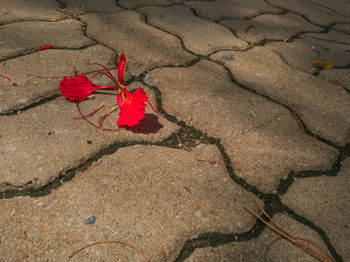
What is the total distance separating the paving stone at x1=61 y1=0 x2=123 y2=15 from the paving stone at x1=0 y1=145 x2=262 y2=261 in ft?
3.86

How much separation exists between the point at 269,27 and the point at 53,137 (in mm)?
1435

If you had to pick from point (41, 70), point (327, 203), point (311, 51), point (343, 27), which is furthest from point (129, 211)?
point (343, 27)

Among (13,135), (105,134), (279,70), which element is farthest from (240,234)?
(279,70)

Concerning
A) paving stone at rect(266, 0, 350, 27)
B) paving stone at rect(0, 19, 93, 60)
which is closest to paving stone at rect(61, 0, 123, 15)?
paving stone at rect(0, 19, 93, 60)

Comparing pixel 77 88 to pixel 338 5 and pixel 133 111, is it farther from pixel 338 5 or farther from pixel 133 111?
pixel 338 5

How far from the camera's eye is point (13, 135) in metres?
0.88

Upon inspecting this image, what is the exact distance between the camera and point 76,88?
41.3 inches

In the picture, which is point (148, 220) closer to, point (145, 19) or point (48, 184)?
point (48, 184)

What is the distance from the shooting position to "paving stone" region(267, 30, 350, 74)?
4.69 ft

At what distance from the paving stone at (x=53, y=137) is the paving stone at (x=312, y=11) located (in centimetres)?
151

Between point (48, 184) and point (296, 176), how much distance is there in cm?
71

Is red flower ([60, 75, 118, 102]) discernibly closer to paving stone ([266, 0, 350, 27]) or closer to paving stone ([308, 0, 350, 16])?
paving stone ([266, 0, 350, 27])

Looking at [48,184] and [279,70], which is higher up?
[279,70]

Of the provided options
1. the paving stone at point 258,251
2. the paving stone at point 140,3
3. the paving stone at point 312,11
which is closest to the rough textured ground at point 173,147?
the paving stone at point 258,251
